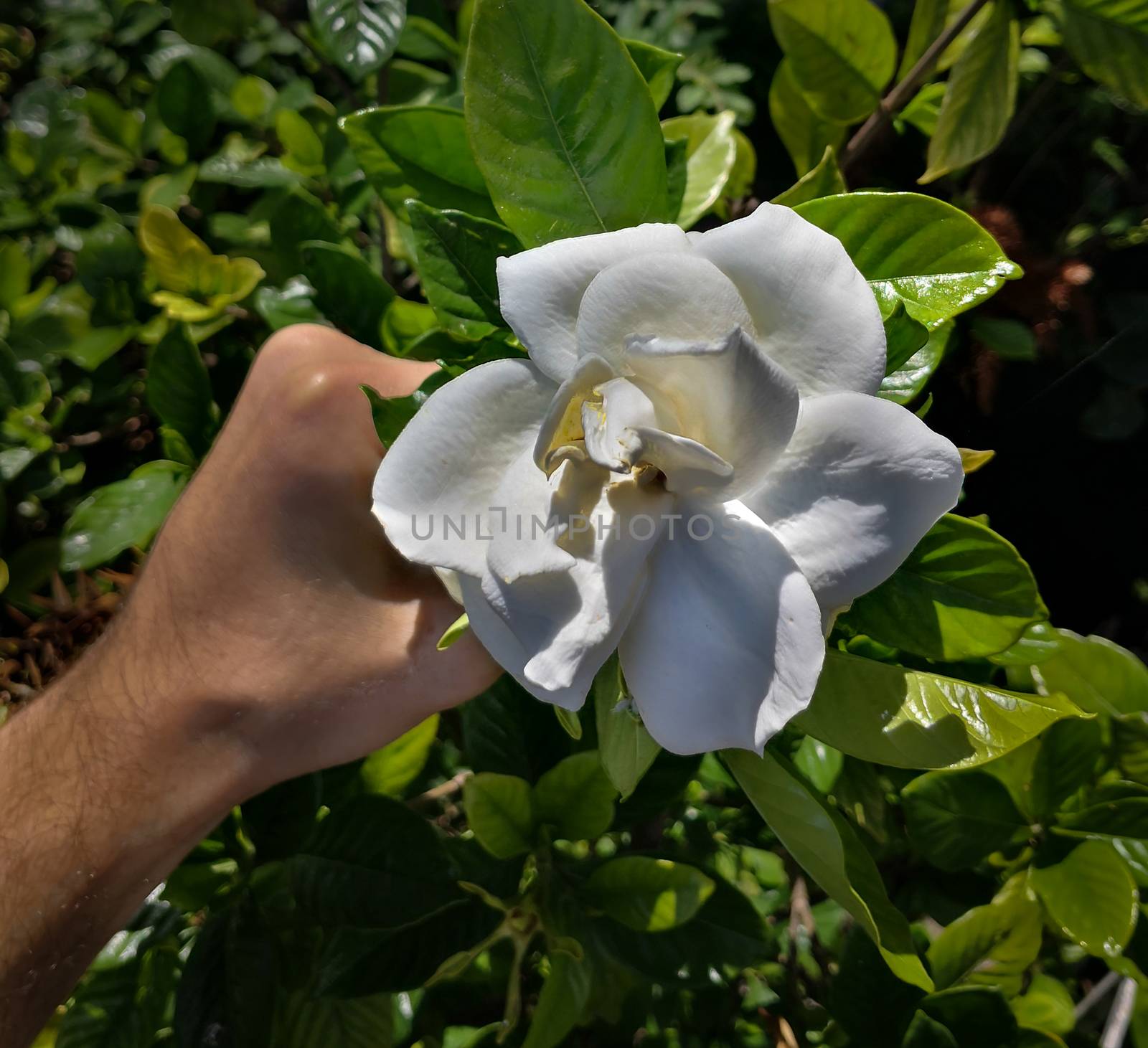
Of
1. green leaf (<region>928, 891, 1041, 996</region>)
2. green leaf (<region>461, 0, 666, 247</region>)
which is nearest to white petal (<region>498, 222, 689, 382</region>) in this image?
green leaf (<region>461, 0, 666, 247</region>)

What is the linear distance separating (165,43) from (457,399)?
5.97 feet

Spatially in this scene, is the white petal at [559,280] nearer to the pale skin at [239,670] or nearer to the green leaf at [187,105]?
the pale skin at [239,670]

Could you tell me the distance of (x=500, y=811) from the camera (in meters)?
0.85

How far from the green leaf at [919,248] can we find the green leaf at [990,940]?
72cm

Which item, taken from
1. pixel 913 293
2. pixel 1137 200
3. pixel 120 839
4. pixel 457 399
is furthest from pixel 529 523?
pixel 1137 200

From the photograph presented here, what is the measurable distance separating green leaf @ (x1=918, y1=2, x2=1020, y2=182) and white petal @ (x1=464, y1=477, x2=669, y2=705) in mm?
687

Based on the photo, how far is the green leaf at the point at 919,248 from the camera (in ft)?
1.88

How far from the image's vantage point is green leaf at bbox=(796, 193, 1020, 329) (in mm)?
574

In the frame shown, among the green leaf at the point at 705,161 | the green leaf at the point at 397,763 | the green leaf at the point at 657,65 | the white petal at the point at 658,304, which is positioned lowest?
the green leaf at the point at 397,763

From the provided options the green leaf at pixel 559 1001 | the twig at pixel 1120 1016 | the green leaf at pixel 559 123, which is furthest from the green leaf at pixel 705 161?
the twig at pixel 1120 1016

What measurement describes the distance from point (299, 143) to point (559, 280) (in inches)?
41.5

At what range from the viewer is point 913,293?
0.59m

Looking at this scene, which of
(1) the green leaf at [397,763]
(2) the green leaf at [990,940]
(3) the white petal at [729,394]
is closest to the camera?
(3) the white petal at [729,394]

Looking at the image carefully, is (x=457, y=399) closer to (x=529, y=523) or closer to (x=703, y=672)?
(x=529, y=523)
